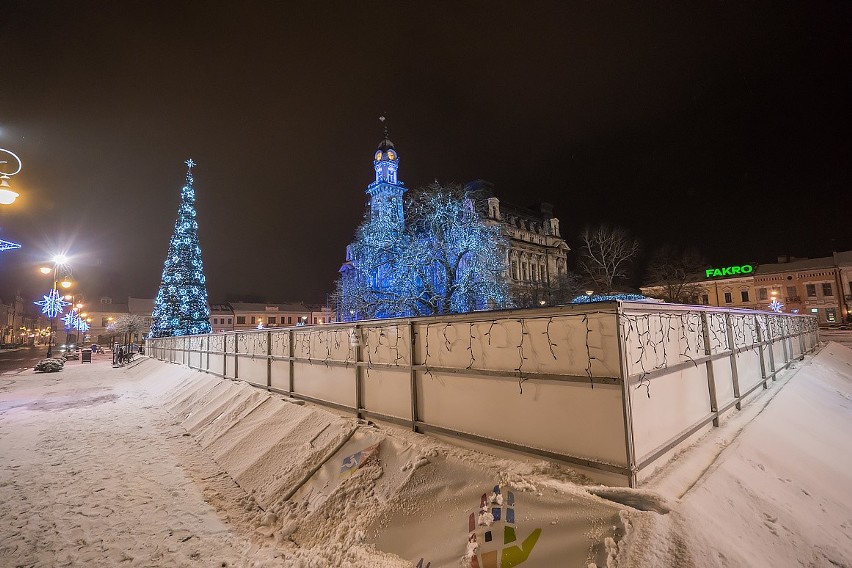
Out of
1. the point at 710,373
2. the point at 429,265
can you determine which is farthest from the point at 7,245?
the point at 710,373

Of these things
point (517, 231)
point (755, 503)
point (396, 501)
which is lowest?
point (396, 501)

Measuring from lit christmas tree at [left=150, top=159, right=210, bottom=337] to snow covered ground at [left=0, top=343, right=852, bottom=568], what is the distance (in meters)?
27.3

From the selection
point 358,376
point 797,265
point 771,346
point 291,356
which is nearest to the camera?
point 358,376

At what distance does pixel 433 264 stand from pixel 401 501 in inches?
673

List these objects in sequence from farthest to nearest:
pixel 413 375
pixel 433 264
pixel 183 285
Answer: pixel 183 285
pixel 433 264
pixel 413 375

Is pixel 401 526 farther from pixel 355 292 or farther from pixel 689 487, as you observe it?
pixel 355 292

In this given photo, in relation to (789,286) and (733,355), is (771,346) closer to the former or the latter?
(733,355)

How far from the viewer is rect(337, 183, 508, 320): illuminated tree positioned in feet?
67.1

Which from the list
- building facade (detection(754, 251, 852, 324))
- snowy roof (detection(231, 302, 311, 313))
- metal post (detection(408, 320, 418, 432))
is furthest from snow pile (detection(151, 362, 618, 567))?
snowy roof (detection(231, 302, 311, 313))

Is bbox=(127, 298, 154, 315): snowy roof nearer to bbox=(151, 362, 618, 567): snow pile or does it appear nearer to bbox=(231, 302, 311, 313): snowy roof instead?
bbox=(231, 302, 311, 313): snowy roof

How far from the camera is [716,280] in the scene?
52531mm

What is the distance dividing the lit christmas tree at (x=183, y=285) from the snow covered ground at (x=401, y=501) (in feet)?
89.6

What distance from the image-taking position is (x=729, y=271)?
5119 centimetres

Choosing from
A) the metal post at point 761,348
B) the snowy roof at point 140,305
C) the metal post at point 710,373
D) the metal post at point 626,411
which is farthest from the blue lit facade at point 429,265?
the snowy roof at point 140,305
